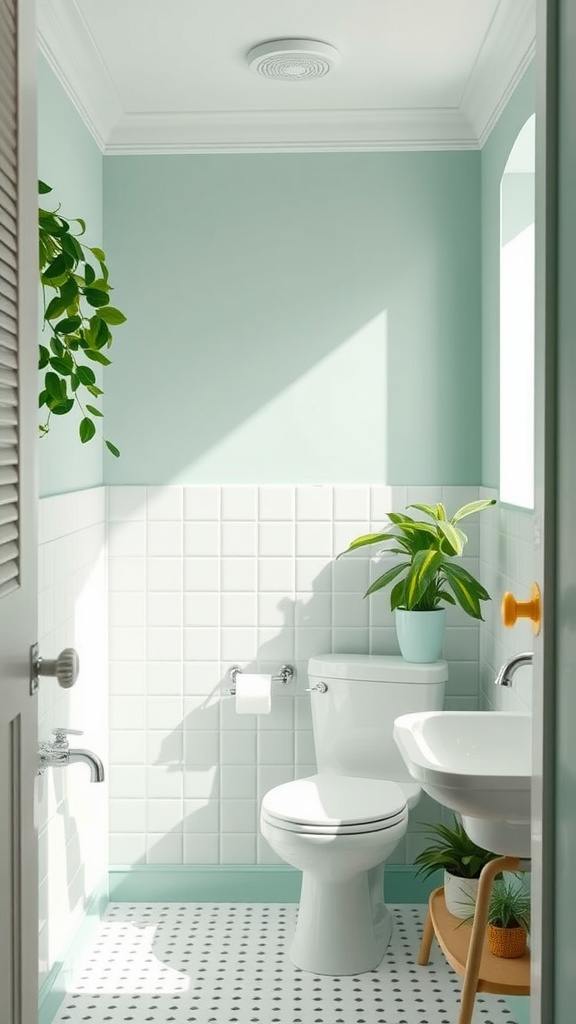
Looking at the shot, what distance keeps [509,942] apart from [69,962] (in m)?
1.28

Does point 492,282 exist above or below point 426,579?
above

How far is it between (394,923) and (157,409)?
1901 millimetres

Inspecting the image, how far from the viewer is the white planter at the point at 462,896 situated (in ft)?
9.66

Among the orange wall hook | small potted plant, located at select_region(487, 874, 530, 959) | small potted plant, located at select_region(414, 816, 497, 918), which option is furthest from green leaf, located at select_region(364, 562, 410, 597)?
the orange wall hook

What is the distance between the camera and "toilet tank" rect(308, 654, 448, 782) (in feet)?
11.3

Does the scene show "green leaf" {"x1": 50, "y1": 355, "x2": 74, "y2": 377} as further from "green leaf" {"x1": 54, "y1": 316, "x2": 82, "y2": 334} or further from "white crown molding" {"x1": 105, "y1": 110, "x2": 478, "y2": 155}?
"white crown molding" {"x1": 105, "y1": 110, "x2": 478, "y2": 155}

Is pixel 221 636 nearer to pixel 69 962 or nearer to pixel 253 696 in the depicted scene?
pixel 253 696

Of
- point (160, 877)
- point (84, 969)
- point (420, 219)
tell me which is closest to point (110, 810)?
point (160, 877)

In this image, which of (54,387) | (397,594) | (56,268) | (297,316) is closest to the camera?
(56,268)

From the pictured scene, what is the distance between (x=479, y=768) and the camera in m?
2.34

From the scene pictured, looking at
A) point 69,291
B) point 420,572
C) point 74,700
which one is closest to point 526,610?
point 69,291

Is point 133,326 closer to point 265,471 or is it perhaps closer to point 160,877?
point 265,471

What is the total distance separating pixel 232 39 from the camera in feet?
9.95

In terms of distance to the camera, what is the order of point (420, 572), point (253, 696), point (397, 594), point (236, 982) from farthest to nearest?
point (253, 696) → point (397, 594) → point (420, 572) → point (236, 982)
